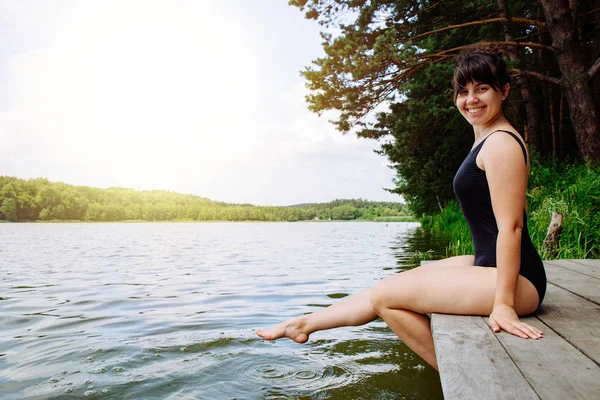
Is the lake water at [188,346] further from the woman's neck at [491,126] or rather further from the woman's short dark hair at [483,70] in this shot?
the woman's short dark hair at [483,70]

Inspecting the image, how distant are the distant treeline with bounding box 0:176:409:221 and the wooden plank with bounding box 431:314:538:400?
178ft

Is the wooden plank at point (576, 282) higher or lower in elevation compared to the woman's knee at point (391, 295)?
lower

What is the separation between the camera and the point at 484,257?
7.56 ft

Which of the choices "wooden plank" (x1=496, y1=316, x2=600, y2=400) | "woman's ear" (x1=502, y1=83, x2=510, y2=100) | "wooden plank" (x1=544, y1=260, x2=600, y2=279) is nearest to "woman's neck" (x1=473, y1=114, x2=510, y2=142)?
"woman's ear" (x1=502, y1=83, x2=510, y2=100)

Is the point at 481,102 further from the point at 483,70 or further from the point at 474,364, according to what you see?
the point at 474,364

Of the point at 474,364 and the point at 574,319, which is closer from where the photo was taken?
the point at 474,364

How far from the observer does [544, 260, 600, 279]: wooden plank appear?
3.74 metres

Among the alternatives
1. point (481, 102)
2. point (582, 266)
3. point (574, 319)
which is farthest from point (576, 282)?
point (481, 102)

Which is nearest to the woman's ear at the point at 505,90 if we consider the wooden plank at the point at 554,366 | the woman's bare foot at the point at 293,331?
the wooden plank at the point at 554,366

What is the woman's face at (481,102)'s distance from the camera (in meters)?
2.32

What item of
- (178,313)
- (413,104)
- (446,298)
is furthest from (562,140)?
(446,298)

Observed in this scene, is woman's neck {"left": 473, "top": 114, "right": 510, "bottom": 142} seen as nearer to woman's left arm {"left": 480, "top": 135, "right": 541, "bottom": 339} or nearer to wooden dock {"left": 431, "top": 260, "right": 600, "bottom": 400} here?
woman's left arm {"left": 480, "top": 135, "right": 541, "bottom": 339}

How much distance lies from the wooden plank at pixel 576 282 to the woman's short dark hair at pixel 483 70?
1.41 metres

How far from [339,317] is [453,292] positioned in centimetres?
65
